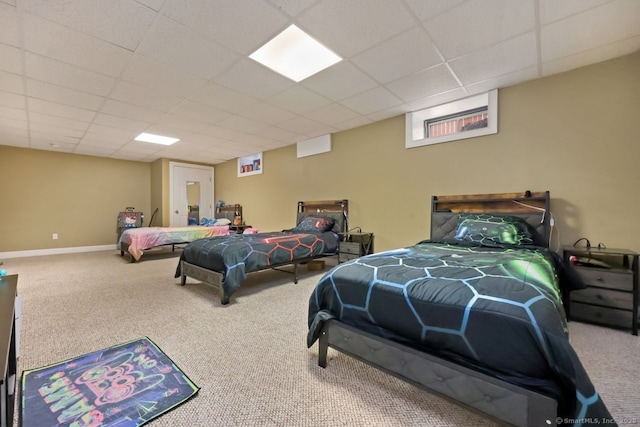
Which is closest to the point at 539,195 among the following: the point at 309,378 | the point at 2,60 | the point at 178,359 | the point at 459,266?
the point at 459,266

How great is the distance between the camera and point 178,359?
1.86 metres

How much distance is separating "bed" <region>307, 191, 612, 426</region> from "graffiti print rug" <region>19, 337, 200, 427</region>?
892mm

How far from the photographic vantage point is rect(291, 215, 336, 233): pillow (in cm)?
445

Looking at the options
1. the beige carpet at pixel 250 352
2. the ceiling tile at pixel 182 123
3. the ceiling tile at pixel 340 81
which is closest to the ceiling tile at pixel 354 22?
the ceiling tile at pixel 340 81

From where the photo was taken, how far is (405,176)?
13.4 ft

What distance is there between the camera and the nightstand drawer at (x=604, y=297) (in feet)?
7.40

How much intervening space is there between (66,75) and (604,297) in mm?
5704

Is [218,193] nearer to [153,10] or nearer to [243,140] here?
[243,140]

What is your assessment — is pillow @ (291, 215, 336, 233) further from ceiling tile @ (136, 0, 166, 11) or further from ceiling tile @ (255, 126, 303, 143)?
ceiling tile @ (136, 0, 166, 11)

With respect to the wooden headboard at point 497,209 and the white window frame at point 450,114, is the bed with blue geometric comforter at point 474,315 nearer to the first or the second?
the wooden headboard at point 497,209

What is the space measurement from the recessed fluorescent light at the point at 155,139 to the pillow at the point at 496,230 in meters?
5.43

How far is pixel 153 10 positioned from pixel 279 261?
106 inches

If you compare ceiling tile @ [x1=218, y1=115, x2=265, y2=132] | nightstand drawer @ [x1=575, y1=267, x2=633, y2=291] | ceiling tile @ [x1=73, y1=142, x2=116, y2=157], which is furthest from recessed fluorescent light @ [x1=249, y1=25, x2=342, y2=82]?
ceiling tile @ [x1=73, y1=142, x2=116, y2=157]

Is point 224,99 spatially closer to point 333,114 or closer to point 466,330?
point 333,114
